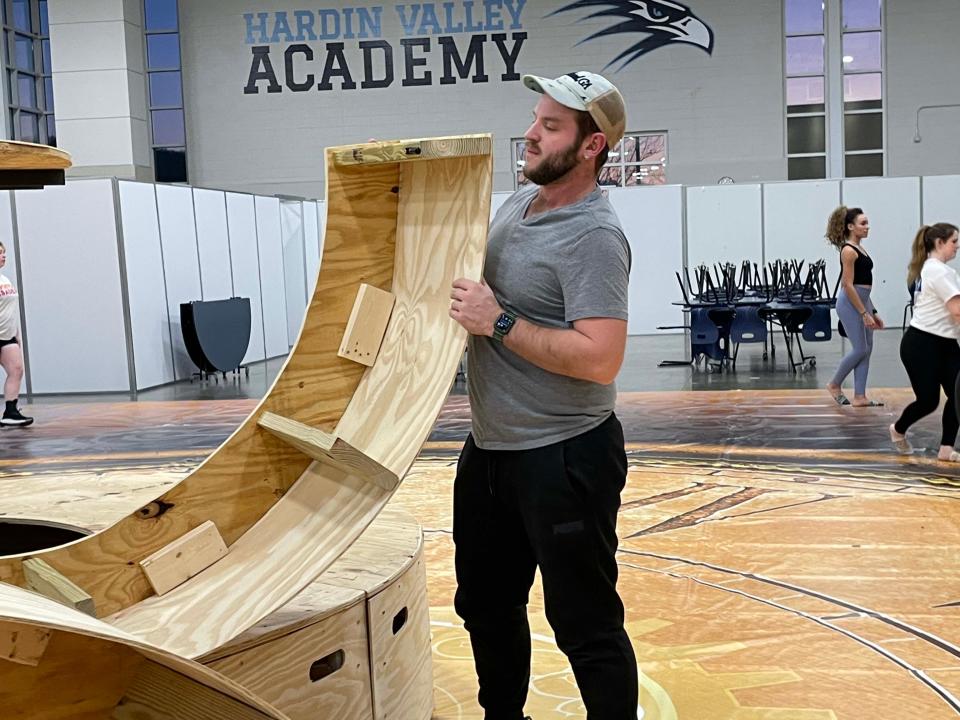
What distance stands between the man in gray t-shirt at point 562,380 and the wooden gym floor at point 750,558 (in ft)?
2.34

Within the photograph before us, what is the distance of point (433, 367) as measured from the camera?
7.23 ft

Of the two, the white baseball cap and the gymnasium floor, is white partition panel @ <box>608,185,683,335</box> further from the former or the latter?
the white baseball cap

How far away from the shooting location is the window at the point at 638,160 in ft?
58.4

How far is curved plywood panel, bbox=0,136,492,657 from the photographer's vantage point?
2088 mm

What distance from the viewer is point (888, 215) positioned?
14156mm

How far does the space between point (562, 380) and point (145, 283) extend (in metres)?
9.36

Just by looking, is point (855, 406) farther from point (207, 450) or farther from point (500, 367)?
point (500, 367)

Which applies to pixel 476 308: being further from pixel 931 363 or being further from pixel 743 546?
pixel 931 363

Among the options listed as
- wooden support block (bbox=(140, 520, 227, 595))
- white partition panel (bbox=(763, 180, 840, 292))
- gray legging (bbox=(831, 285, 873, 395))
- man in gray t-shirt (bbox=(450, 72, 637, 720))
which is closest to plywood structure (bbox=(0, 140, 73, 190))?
wooden support block (bbox=(140, 520, 227, 595))

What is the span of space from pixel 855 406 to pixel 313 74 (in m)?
13.1

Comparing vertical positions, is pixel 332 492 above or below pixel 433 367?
below

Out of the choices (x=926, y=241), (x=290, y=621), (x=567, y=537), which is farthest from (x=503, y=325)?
(x=926, y=241)

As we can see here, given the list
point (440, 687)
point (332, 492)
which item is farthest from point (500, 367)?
point (440, 687)

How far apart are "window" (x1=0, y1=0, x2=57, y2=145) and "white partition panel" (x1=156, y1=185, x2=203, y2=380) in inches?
339
